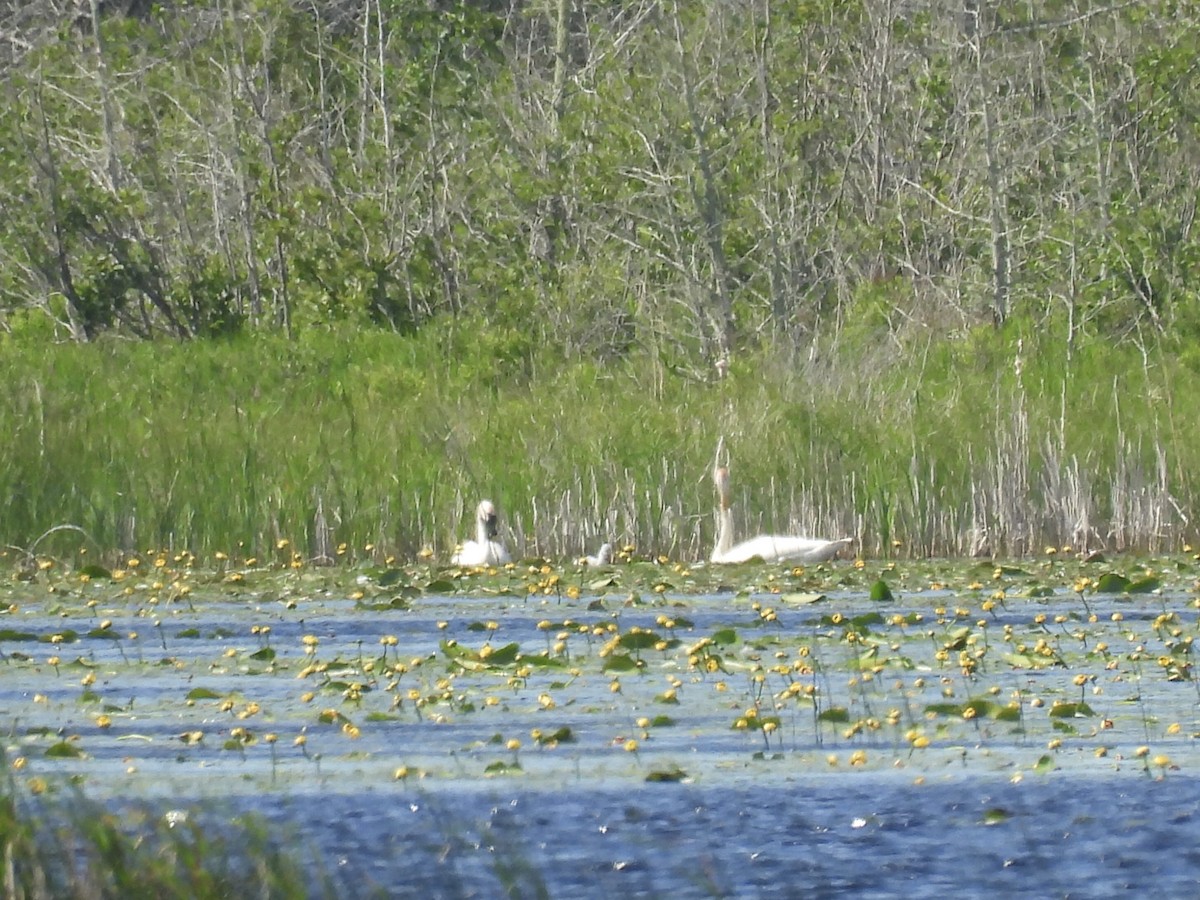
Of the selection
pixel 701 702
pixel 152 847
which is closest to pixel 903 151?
pixel 701 702

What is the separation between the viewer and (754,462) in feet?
49.0

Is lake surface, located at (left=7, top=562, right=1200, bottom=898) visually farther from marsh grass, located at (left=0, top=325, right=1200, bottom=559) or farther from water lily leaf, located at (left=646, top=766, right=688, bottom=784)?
marsh grass, located at (left=0, top=325, right=1200, bottom=559)

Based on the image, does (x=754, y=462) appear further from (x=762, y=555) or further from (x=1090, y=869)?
(x=1090, y=869)

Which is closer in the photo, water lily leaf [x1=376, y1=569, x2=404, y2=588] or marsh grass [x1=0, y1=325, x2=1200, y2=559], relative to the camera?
water lily leaf [x1=376, y1=569, x2=404, y2=588]

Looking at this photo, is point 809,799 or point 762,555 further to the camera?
point 762,555

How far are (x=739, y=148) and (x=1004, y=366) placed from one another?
3.62 m

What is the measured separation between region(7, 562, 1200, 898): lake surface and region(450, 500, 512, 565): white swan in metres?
0.71

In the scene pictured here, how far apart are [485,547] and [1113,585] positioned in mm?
3605

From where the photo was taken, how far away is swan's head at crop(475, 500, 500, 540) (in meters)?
13.9

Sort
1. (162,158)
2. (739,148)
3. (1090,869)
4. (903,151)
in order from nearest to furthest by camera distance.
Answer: (1090,869)
(739,148)
(903,151)
(162,158)

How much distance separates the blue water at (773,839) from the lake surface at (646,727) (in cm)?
1

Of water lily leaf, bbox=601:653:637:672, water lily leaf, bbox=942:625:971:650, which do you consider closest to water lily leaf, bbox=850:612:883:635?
water lily leaf, bbox=942:625:971:650

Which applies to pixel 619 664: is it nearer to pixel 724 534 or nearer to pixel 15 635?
pixel 15 635

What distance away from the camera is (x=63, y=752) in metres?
7.64
